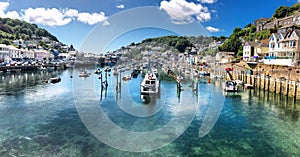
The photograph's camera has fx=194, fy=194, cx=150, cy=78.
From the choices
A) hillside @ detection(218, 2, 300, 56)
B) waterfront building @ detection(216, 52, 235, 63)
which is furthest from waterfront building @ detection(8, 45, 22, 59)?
hillside @ detection(218, 2, 300, 56)

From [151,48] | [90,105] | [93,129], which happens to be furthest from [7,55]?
[93,129]

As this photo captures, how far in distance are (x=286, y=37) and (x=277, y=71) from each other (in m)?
15.9

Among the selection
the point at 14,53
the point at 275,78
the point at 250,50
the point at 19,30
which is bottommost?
the point at 275,78

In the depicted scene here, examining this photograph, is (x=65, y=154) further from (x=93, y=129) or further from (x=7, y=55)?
(x=7, y=55)

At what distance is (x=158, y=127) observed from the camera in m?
17.2

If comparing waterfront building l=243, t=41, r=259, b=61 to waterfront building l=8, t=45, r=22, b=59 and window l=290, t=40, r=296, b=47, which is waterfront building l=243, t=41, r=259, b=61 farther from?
waterfront building l=8, t=45, r=22, b=59

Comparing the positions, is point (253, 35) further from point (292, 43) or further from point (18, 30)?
point (18, 30)

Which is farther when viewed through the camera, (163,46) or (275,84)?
(163,46)

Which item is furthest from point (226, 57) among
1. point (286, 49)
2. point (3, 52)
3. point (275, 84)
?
point (3, 52)

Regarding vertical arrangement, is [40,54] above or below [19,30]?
below

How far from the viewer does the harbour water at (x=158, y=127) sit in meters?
12.6

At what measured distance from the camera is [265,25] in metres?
86.9

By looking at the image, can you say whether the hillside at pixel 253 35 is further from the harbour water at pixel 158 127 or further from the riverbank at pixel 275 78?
the harbour water at pixel 158 127

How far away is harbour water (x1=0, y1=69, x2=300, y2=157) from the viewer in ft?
41.3
